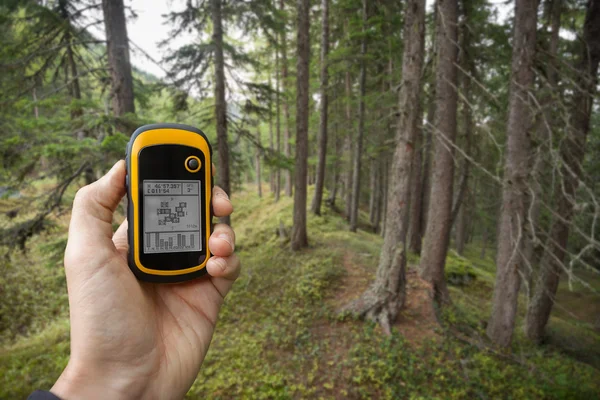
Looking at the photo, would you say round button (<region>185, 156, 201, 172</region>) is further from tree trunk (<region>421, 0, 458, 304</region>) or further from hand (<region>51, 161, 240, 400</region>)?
tree trunk (<region>421, 0, 458, 304</region>)

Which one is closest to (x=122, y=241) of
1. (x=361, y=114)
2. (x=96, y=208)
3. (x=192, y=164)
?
(x=96, y=208)

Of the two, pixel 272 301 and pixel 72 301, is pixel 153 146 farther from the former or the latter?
pixel 272 301

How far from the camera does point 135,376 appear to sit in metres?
1.51

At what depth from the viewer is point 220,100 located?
8.35 m

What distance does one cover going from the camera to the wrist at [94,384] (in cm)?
129

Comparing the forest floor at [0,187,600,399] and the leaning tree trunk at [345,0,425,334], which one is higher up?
the leaning tree trunk at [345,0,425,334]

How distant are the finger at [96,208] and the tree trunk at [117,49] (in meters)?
4.81

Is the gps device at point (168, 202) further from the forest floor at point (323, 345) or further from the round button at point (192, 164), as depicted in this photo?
the forest floor at point (323, 345)

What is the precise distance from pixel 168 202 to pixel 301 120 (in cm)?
805

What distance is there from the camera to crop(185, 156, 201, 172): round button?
190 cm

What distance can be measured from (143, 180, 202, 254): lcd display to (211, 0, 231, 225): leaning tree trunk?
686cm

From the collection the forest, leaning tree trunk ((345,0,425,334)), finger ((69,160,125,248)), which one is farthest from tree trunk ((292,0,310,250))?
finger ((69,160,125,248))

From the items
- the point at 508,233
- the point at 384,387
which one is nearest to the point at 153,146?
the point at 384,387

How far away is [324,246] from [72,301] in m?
9.11
